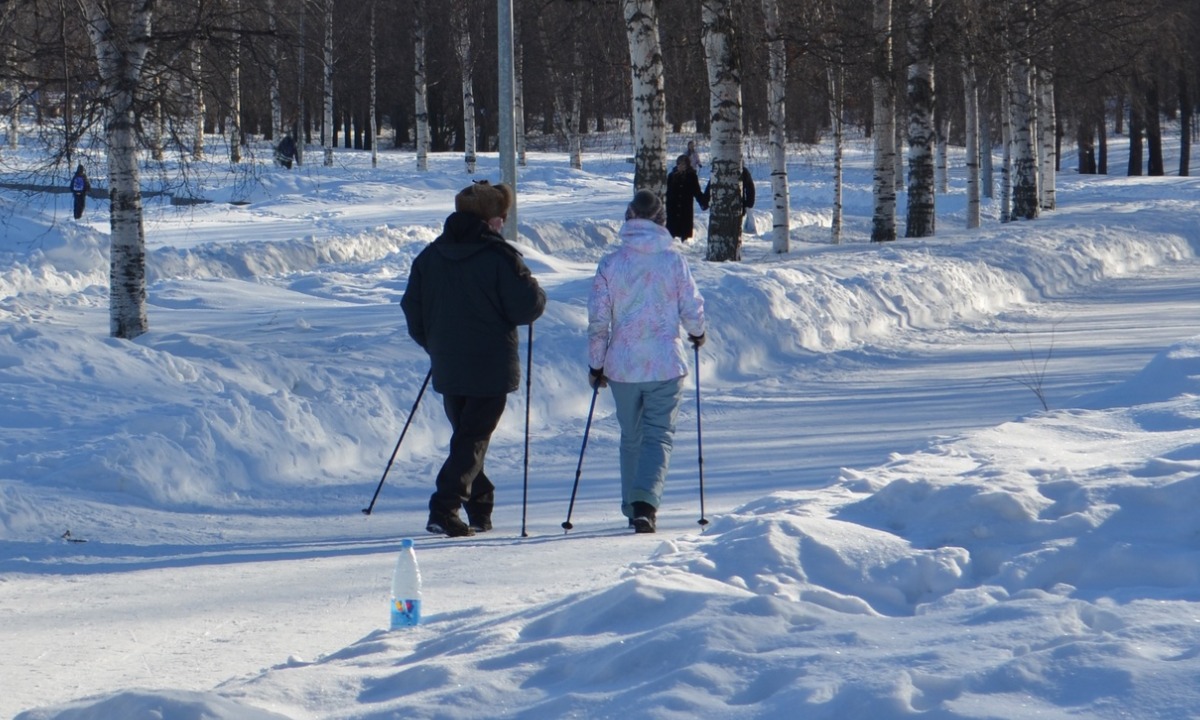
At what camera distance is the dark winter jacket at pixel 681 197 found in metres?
21.8

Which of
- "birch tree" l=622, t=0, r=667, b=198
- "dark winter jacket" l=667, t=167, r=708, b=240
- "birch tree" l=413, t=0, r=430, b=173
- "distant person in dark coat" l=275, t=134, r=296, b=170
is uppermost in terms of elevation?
"birch tree" l=413, t=0, r=430, b=173

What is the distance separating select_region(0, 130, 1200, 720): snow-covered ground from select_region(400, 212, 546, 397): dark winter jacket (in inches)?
34.0

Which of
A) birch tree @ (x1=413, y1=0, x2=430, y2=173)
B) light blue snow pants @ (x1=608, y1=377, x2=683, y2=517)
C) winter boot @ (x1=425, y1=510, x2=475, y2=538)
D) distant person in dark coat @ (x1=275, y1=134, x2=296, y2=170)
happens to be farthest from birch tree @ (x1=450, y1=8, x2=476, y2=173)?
winter boot @ (x1=425, y1=510, x2=475, y2=538)

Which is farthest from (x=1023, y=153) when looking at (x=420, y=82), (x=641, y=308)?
(x=641, y=308)

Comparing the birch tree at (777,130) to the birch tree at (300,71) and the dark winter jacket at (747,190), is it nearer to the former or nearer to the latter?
the dark winter jacket at (747,190)

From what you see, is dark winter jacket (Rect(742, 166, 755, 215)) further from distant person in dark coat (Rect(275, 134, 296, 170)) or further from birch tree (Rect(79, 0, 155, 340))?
distant person in dark coat (Rect(275, 134, 296, 170))

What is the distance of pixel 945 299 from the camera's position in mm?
17094

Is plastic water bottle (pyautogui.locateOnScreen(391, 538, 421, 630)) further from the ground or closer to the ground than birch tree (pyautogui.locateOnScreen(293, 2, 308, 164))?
closer to the ground

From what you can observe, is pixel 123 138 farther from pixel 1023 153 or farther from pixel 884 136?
pixel 1023 153

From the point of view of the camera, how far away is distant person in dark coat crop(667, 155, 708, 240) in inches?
854

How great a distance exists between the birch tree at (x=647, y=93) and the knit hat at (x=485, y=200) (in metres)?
10.4

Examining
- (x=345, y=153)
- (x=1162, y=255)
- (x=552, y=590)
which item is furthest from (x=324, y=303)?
(x=345, y=153)

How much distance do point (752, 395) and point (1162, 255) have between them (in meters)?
15.7

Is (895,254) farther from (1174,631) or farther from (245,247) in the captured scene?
(1174,631)
